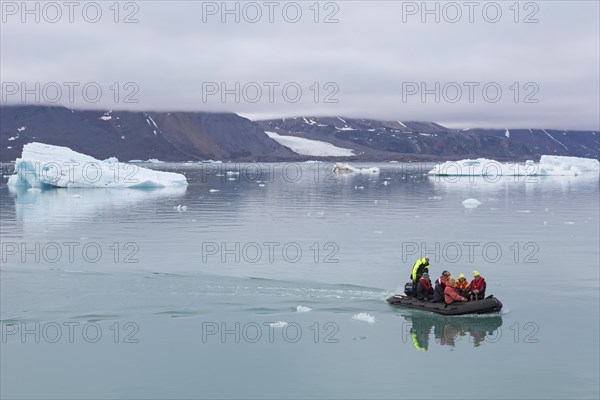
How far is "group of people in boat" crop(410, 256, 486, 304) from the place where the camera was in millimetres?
23922

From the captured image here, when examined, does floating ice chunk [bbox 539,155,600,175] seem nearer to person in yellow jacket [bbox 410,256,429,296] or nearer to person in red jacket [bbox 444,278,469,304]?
person in yellow jacket [bbox 410,256,429,296]

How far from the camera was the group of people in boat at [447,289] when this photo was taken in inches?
942

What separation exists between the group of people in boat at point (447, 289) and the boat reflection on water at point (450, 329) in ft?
2.32

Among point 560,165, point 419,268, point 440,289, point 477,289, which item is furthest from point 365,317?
point 560,165

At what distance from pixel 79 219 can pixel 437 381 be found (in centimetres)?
4078

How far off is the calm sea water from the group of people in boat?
806mm

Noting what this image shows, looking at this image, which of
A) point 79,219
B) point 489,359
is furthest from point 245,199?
point 489,359

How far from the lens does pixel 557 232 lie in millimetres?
45312

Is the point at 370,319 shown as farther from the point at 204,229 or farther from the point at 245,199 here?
the point at 245,199

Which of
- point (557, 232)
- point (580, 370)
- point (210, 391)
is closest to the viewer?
point (210, 391)

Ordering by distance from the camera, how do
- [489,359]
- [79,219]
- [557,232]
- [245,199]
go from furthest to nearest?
[245,199] → [79,219] → [557,232] → [489,359]

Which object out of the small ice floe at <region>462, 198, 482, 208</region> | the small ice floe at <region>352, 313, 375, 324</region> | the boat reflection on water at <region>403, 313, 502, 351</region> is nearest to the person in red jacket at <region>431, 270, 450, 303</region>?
the boat reflection on water at <region>403, 313, 502, 351</region>

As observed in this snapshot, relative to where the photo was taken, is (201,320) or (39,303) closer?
(201,320)

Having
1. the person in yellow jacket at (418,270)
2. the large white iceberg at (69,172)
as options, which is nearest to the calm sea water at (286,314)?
the person in yellow jacket at (418,270)
